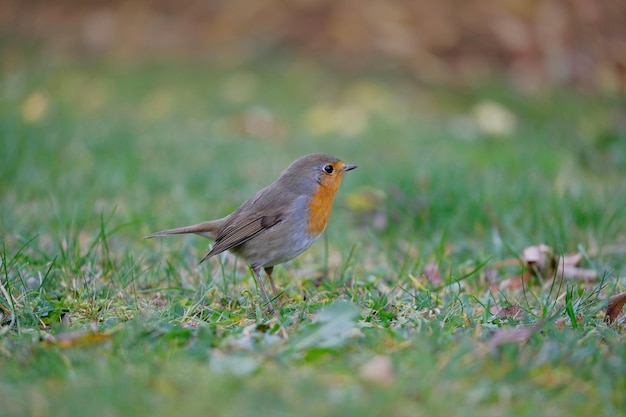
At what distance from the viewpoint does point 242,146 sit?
25.8 feet

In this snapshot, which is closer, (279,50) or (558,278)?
(558,278)

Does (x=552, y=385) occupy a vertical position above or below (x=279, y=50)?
below

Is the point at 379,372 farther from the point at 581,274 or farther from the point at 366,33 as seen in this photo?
the point at 366,33

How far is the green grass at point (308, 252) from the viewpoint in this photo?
260 cm

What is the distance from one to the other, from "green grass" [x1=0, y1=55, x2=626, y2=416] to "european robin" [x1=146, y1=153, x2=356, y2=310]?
0.63 ft

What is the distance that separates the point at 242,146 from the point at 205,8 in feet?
17.0

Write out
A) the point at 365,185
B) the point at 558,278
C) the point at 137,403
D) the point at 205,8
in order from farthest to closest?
the point at 205,8
the point at 365,185
the point at 558,278
the point at 137,403

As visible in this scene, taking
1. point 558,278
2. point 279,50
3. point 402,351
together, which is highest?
point 279,50

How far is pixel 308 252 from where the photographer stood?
16.8ft

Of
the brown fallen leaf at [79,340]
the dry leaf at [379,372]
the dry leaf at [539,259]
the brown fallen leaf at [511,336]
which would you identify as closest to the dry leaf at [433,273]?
the dry leaf at [539,259]

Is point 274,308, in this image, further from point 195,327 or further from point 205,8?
point 205,8

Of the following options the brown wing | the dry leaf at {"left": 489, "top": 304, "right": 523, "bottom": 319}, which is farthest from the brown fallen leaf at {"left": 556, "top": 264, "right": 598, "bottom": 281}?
the brown wing

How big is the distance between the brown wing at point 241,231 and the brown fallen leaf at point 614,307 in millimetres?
1703

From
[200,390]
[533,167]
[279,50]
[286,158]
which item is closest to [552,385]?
[200,390]
